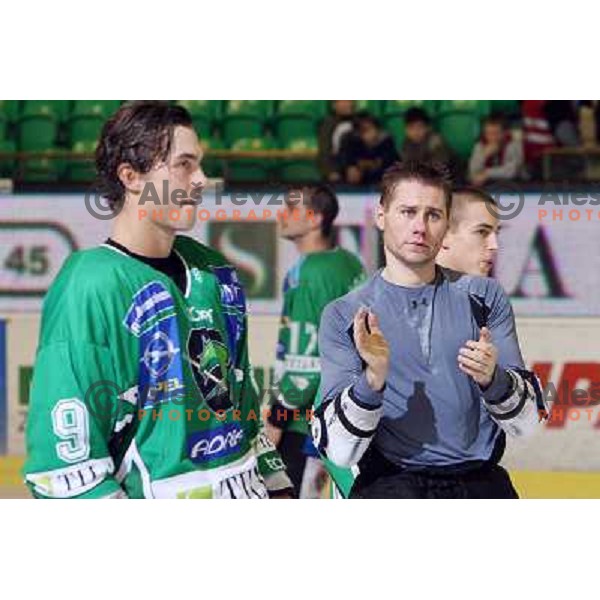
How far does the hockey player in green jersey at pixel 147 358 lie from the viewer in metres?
3.47

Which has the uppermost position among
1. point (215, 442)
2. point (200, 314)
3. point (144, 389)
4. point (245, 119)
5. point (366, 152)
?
point (245, 119)

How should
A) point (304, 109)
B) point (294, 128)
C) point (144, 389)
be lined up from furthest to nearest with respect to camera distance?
1. point (294, 128)
2. point (304, 109)
3. point (144, 389)

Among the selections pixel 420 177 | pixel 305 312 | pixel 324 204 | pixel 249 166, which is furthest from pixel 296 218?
pixel 420 177

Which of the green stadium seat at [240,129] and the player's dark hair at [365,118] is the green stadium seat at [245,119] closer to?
the green stadium seat at [240,129]

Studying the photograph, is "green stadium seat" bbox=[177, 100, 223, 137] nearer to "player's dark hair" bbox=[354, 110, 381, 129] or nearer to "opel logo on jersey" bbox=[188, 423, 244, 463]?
"player's dark hair" bbox=[354, 110, 381, 129]

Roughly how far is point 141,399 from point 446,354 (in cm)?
82

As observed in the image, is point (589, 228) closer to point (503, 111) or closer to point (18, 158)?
point (503, 111)

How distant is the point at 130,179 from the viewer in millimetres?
3676

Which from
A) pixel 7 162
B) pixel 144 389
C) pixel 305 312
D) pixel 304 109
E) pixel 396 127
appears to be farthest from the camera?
pixel 304 109

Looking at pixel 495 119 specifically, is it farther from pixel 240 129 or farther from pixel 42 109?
pixel 42 109

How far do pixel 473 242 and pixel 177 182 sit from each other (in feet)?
2.84

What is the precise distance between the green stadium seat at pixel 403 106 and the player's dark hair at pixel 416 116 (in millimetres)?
12

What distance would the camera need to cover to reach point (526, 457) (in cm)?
426

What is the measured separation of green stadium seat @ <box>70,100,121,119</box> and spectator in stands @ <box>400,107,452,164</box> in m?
1.07
